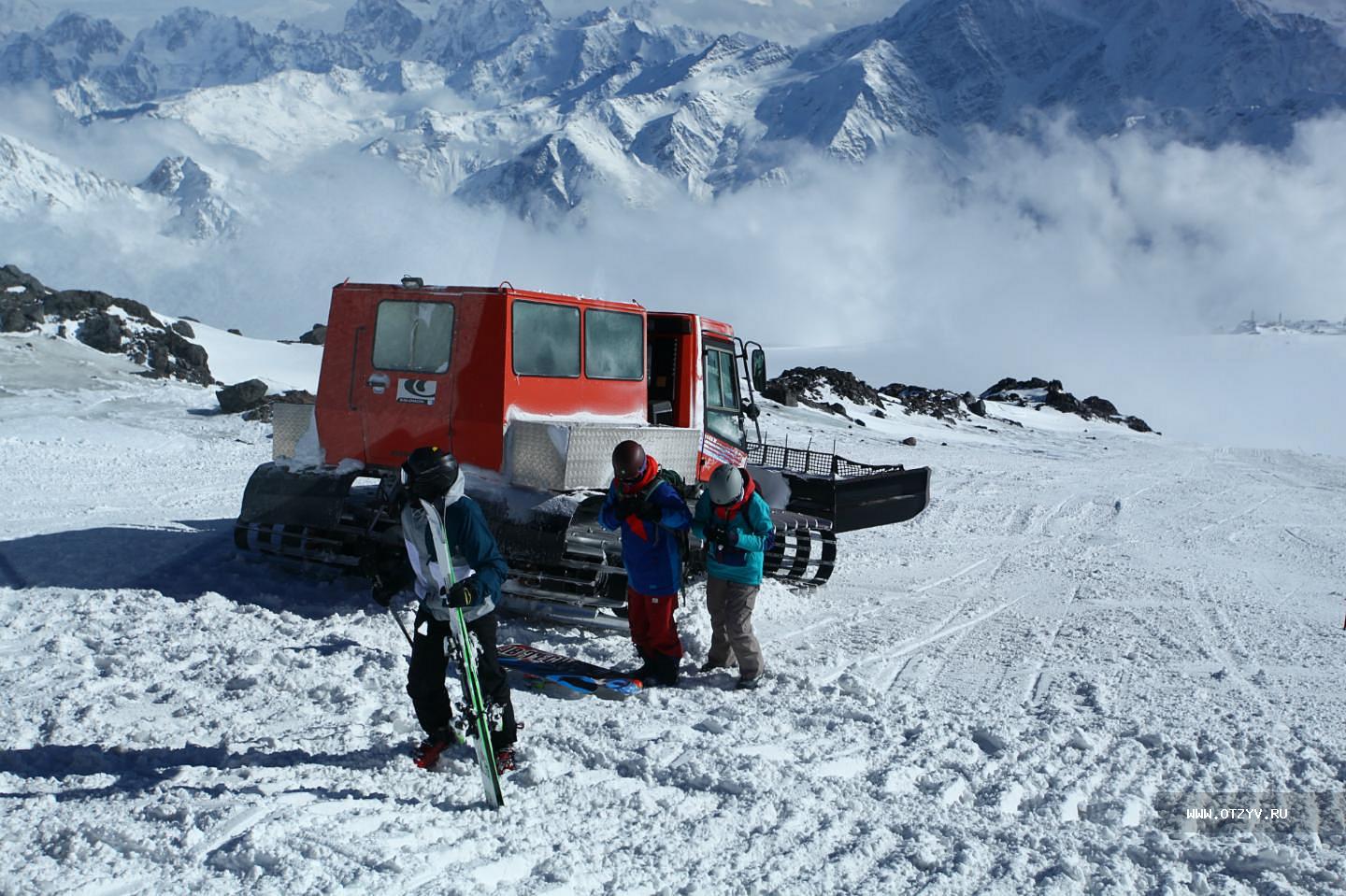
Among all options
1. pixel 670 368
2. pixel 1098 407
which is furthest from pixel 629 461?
pixel 1098 407

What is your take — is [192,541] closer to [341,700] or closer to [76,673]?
[76,673]

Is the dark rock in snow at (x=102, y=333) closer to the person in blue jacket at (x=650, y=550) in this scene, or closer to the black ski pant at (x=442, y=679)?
Result: the person in blue jacket at (x=650, y=550)

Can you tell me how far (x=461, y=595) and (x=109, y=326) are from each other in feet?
97.6

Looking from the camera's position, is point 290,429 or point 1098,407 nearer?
point 290,429

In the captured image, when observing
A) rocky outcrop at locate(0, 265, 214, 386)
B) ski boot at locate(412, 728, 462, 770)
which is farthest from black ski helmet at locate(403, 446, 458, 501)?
rocky outcrop at locate(0, 265, 214, 386)

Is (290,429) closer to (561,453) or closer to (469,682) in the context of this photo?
(561,453)

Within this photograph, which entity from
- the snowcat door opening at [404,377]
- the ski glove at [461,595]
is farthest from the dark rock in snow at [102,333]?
the ski glove at [461,595]

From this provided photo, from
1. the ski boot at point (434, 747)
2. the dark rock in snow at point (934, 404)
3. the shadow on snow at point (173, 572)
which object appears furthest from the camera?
the dark rock in snow at point (934, 404)

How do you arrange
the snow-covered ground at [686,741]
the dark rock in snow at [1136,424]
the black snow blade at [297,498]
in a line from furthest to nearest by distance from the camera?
the dark rock in snow at [1136,424]
the black snow blade at [297,498]
the snow-covered ground at [686,741]

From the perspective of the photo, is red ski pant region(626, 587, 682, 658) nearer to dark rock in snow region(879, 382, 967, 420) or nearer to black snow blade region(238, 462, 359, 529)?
black snow blade region(238, 462, 359, 529)

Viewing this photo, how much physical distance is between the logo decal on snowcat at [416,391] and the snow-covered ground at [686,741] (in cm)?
154

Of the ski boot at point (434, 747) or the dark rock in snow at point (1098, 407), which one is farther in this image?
the dark rock in snow at point (1098, 407)

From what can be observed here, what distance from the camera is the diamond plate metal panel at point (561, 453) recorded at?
6996mm

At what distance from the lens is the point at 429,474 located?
4.38 meters
